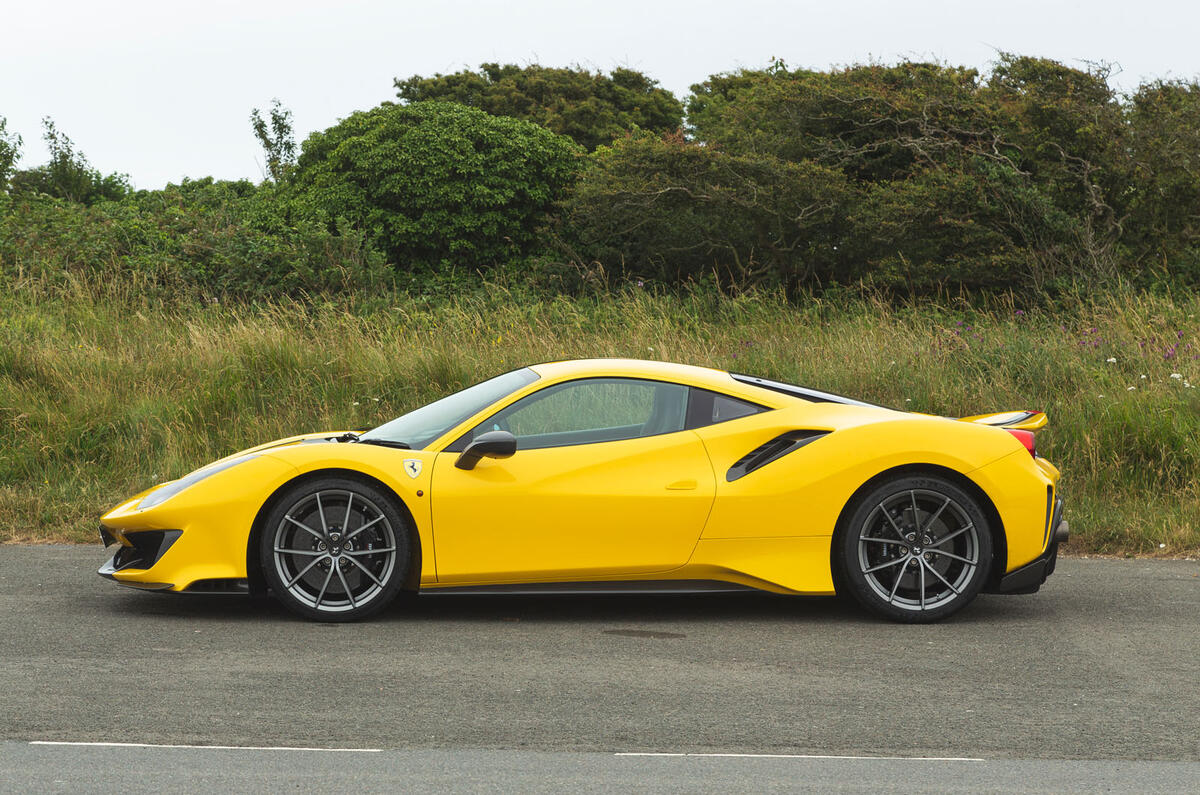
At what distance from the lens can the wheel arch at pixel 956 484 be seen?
6238 mm

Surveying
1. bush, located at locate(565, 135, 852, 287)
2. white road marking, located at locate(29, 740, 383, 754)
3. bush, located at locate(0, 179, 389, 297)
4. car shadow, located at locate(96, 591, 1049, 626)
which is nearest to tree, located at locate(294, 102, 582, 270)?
bush, located at locate(565, 135, 852, 287)

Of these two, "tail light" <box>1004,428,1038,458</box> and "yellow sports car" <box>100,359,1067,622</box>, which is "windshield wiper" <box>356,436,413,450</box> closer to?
"yellow sports car" <box>100,359,1067,622</box>

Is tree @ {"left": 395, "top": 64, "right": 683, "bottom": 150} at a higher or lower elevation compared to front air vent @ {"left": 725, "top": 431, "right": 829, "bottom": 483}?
higher

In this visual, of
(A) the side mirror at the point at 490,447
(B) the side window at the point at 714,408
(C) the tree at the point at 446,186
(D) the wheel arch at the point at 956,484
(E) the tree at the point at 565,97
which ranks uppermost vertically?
(E) the tree at the point at 565,97

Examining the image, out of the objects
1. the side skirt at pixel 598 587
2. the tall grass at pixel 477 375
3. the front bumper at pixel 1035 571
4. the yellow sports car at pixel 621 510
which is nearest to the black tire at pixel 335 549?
the yellow sports car at pixel 621 510

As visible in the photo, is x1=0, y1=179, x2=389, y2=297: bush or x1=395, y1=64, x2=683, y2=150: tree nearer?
x1=0, y1=179, x2=389, y2=297: bush

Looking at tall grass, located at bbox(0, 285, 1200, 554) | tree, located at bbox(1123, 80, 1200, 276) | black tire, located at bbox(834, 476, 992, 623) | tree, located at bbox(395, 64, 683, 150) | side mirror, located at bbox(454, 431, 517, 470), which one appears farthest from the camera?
tree, located at bbox(395, 64, 683, 150)

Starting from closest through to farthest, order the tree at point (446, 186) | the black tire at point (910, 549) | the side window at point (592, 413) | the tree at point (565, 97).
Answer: the black tire at point (910, 549)
the side window at point (592, 413)
the tree at point (446, 186)
the tree at point (565, 97)

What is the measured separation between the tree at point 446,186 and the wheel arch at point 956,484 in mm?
18506

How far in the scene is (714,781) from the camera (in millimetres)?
3939

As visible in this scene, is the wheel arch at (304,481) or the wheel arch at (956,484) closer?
the wheel arch at (304,481)

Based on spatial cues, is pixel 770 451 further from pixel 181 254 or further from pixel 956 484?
pixel 181 254

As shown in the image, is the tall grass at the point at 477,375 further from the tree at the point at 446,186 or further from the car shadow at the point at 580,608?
the tree at the point at 446,186

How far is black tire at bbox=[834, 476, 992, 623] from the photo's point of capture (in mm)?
6203
